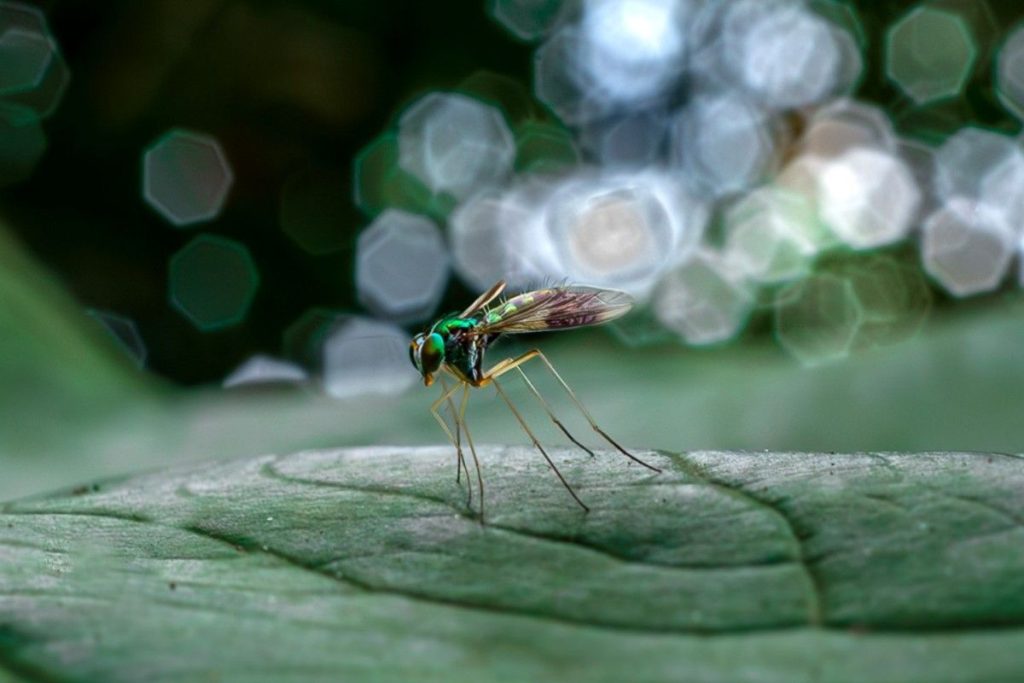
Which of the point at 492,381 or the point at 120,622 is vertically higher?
the point at 120,622

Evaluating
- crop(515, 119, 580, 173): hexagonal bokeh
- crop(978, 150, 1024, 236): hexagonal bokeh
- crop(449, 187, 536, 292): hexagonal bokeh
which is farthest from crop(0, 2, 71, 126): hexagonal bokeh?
crop(978, 150, 1024, 236): hexagonal bokeh

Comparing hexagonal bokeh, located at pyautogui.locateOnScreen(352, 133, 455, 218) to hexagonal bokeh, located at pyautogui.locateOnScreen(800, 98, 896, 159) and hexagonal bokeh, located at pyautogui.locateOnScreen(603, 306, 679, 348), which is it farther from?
hexagonal bokeh, located at pyautogui.locateOnScreen(800, 98, 896, 159)

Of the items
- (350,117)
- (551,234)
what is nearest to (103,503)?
(350,117)

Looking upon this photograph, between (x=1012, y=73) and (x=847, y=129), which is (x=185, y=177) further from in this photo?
(x=1012, y=73)

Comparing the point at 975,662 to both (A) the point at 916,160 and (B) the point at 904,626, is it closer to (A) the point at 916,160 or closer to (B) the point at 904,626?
(B) the point at 904,626

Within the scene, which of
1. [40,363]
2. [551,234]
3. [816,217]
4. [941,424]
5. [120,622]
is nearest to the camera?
[120,622]
